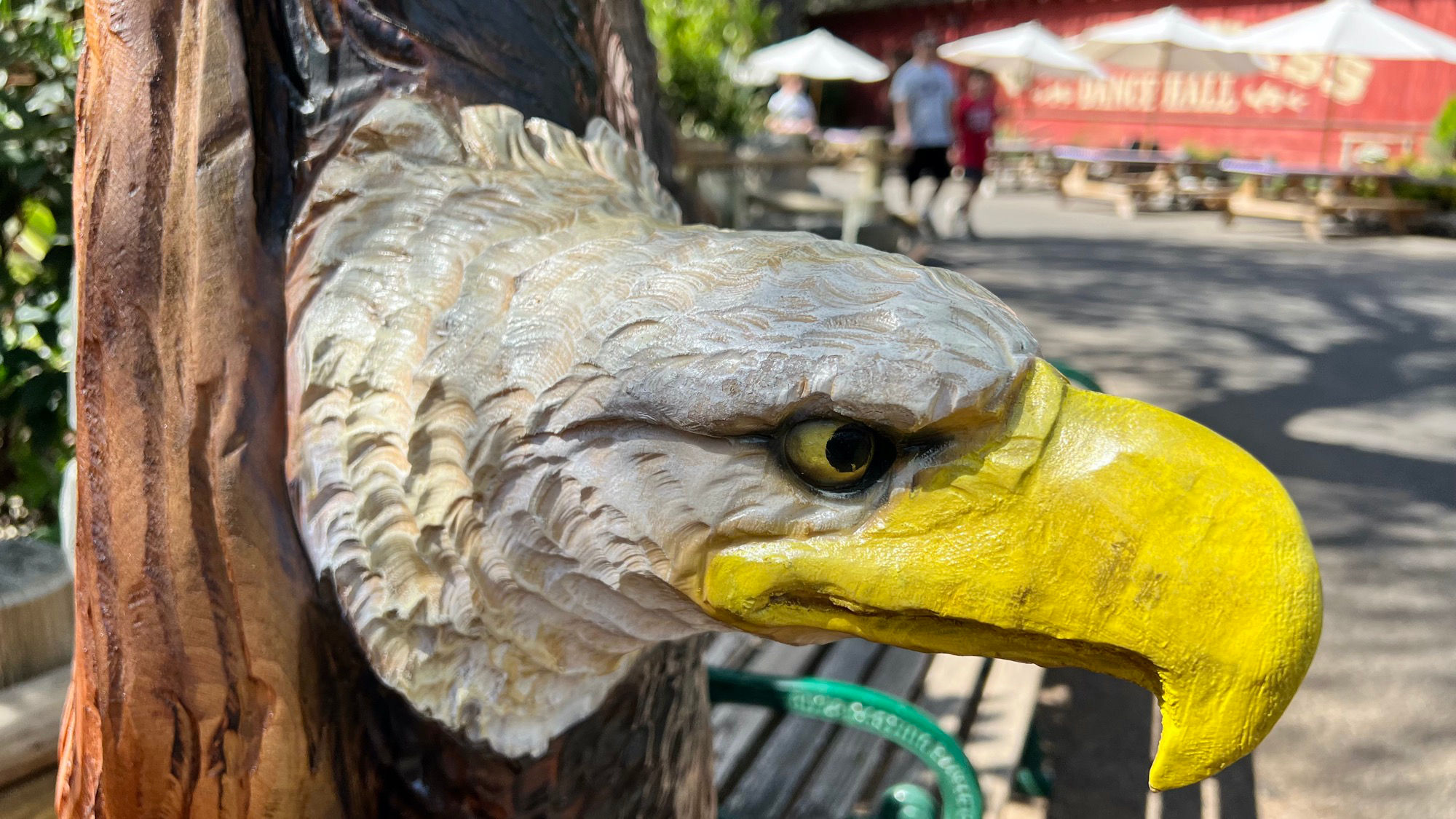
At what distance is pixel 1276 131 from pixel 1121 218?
23.4 ft

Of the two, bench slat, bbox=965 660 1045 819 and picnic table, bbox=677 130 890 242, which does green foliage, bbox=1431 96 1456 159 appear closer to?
picnic table, bbox=677 130 890 242

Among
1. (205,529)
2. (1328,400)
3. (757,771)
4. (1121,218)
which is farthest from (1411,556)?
(1121,218)

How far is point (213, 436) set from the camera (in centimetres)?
70

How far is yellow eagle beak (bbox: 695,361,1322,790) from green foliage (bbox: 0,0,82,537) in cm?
210

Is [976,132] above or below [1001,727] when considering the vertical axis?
above

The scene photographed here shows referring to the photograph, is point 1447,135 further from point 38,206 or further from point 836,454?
point 836,454

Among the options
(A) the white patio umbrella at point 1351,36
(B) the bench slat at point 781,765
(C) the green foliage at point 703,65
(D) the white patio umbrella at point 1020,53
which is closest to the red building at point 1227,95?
(A) the white patio umbrella at point 1351,36

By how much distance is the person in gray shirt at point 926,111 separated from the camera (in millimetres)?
8672

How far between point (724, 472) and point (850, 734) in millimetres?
1704

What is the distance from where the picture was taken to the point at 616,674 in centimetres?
81

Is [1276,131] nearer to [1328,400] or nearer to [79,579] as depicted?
[1328,400]

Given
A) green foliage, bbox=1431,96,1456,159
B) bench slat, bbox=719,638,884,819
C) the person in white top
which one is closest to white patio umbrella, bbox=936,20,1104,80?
the person in white top

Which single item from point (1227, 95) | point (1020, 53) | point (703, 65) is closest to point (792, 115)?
point (703, 65)

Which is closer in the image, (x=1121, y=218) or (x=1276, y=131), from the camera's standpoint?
(x=1121, y=218)
